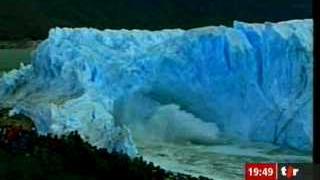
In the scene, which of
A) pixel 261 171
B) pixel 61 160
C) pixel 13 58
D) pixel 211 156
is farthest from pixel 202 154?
pixel 13 58

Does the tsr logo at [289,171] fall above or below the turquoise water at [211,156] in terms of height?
below

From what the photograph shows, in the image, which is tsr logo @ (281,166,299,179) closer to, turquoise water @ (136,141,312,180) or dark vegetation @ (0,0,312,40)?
turquoise water @ (136,141,312,180)

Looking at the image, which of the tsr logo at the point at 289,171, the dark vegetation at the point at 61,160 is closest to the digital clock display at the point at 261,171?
the tsr logo at the point at 289,171

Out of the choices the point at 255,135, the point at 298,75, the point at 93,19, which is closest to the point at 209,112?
the point at 255,135

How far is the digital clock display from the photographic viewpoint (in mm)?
1988

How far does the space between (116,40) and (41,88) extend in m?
0.30

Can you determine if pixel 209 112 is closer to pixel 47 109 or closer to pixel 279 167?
pixel 279 167

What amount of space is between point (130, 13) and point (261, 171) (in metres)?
0.69

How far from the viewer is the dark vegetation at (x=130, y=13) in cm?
206

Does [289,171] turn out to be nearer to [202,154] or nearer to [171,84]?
[202,154]

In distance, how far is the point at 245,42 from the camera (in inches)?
81.0

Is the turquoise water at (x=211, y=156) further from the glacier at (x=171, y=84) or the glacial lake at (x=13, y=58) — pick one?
the glacial lake at (x=13, y=58)

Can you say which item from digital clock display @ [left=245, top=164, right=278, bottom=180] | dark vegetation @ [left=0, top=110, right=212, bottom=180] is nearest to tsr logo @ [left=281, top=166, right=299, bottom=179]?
digital clock display @ [left=245, top=164, right=278, bottom=180]

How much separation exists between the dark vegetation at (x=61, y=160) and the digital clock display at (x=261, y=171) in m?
0.25
